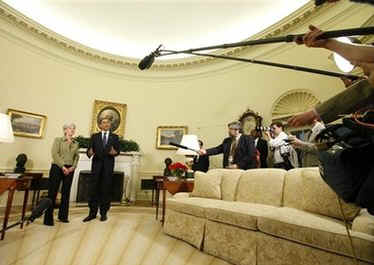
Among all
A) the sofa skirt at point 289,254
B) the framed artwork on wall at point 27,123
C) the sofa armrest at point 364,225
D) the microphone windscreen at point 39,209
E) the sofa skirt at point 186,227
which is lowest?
the sofa skirt at point 186,227

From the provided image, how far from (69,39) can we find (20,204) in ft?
12.6

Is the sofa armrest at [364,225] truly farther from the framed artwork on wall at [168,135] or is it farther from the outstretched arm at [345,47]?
the framed artwork on wall at [168,135]

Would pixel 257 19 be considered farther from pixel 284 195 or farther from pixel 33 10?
pixel 33 10

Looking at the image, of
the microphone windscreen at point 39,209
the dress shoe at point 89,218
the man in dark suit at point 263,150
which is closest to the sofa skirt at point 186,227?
the dress shoe at point 89,218

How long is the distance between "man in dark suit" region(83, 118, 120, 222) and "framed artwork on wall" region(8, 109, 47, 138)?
7.13 ft

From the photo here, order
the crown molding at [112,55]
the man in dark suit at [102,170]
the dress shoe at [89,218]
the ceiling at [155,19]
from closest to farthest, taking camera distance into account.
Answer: the dress shoe at [89,218], the man in dark suit at [102,170], the crown molding at [112,55], the ceiling at [155,19]

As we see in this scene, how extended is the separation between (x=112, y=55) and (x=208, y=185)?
466 cm

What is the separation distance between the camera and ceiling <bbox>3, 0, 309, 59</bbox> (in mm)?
4543

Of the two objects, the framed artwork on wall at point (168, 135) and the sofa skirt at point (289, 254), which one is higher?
the framed artwork on wall at point (168, 135)

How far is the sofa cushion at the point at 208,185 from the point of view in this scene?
2854 mm

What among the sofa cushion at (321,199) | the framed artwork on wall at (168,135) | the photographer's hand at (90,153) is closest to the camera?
the sofa cushion at (321,199)

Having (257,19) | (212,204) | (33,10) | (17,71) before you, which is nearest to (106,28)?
(33,10)

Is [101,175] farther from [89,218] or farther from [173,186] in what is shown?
[173,186]

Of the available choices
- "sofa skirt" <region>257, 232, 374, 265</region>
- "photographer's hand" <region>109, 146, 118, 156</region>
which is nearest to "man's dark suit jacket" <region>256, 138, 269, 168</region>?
"sofa skirt" <region>257, 232, 374, 265</region>
